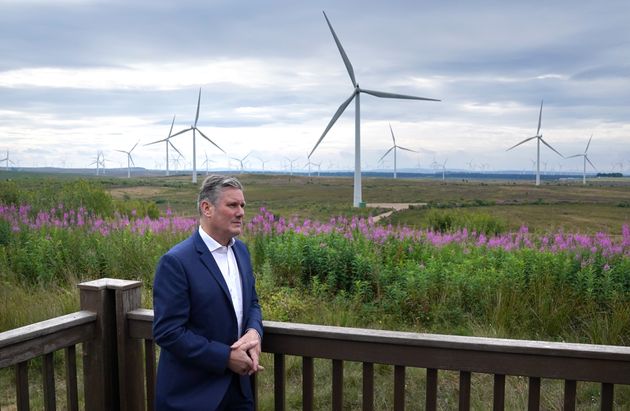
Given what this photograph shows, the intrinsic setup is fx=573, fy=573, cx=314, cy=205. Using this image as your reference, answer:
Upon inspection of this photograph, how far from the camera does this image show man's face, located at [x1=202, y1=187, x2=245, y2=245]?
2.71 metres

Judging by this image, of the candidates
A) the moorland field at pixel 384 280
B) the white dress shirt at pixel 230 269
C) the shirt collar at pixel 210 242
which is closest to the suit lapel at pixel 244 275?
the white dress shirt at pixel 230 269

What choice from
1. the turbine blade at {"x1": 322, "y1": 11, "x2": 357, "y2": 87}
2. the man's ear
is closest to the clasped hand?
the man's ear

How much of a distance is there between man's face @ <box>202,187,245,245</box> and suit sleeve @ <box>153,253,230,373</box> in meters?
0.24

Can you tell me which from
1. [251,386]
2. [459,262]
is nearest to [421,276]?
[459,262]

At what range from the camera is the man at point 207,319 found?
258 centimetres

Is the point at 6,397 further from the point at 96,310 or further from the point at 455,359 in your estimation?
the point at 455,359

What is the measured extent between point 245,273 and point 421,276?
4414 millimetres

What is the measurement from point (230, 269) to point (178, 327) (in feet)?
1.30

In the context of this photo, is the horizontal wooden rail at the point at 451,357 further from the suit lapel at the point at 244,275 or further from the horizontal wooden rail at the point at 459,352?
the suit lapel at the point at 244,275

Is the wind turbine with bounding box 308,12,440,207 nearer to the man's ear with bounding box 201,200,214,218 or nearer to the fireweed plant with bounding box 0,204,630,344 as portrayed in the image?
the fireweed plant with bounding box 0,204,630,344

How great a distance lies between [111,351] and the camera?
10.8 ft

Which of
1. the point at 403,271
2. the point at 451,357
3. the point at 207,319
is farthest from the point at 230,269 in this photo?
the point at 403,271

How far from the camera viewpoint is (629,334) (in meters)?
5.95

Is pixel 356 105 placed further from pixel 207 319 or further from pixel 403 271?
pixel 207 319
